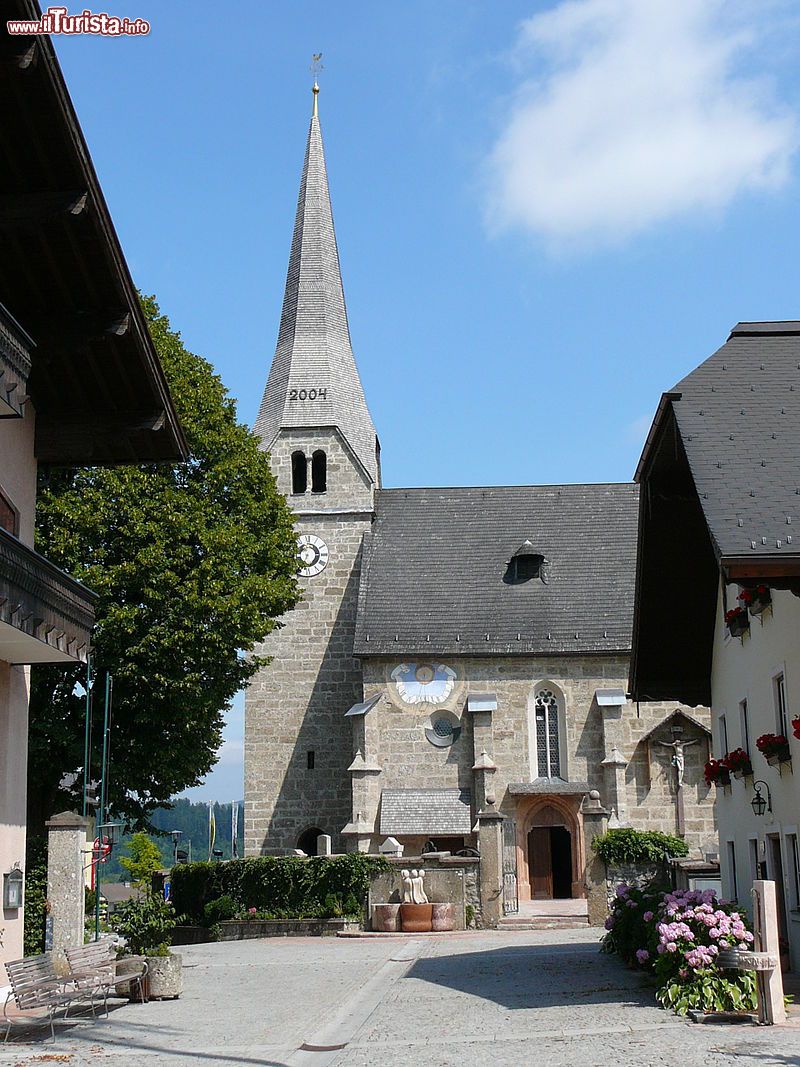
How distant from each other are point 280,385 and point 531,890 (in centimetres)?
1720

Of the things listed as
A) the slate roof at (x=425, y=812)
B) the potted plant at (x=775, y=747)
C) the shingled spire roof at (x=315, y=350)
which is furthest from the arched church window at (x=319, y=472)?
the potted plant at (x=775, y=747)

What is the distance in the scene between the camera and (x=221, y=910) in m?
28.4

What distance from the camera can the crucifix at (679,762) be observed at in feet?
112

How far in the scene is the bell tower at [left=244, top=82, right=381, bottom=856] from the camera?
37.0 m

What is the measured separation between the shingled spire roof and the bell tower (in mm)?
45

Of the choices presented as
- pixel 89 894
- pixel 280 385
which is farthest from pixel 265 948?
pixel 280 385

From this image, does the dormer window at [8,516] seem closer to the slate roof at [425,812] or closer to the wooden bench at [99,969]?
the wooden bench at [99,969]

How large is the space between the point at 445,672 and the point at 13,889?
77.7 ft

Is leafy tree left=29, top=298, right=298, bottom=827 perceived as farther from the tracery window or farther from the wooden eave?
the tracery window

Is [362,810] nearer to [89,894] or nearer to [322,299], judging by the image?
[89,894]

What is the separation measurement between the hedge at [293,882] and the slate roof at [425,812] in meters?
5.84

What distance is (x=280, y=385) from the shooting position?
41219 millimetres

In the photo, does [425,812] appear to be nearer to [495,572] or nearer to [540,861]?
[540,861]

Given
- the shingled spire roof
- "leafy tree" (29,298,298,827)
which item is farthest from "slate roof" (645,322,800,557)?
the shingled spire roof
